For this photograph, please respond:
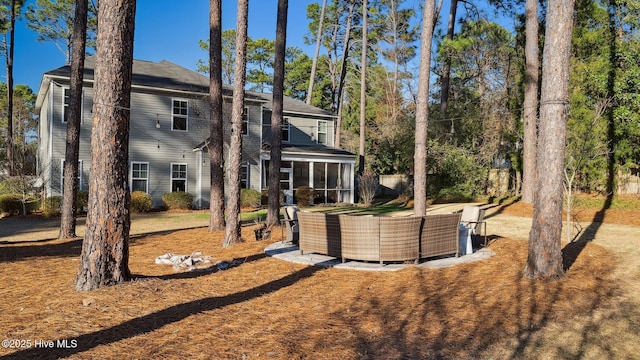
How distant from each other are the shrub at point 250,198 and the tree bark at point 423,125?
36.7 ft

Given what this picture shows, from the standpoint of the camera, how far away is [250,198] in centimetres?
1978

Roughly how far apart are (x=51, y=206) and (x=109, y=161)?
44.9 feet

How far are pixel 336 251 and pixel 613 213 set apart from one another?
11269mm

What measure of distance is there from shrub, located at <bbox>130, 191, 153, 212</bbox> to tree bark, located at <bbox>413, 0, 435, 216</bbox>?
1216 centimetres

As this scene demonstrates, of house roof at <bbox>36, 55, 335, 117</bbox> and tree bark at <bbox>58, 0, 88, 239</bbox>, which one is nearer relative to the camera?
tree bark at <bbox>58, 0, 88, 239</bbox>

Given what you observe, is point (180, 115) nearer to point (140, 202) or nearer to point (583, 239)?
point (140, 202)

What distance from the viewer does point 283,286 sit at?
5742 mm

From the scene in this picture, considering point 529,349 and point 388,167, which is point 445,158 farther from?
point 529,349

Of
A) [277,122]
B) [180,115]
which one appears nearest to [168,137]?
[180,115]

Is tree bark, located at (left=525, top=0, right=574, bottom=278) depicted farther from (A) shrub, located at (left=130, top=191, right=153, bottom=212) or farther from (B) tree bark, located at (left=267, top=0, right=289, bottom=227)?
(A) shrub, located at (left=130, top=191, right=153, bottom=212)

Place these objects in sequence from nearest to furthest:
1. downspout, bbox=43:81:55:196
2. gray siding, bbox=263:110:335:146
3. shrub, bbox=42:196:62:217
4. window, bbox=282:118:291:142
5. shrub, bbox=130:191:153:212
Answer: shrub, bbox=42:196:62:217 → downspout, bbox=43:81:55:196 → shrub, bbox=130:191:153:212 → window, bbox=282:118:291:142 → gray siding, bbox=263:110:335:146

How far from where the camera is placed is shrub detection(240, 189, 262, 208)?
19750mm

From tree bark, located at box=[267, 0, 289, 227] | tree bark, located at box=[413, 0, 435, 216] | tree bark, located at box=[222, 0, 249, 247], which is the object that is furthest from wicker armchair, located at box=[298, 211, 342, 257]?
tree bark, located at box=[267, 0, 289, 227]

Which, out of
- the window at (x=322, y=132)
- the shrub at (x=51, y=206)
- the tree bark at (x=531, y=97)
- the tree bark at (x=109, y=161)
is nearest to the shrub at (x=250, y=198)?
the window at (x=322, y=132)
